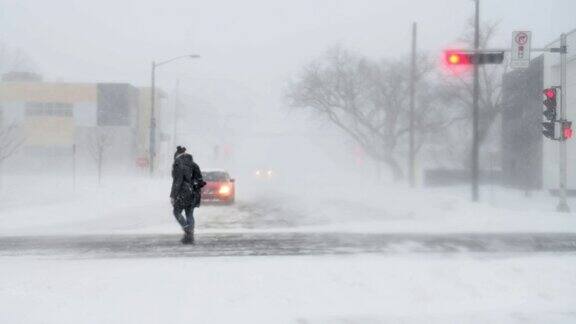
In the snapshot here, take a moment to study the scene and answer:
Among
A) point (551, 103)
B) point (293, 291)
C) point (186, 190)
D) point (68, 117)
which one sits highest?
point (68, 117)

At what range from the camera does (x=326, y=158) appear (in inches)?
5310

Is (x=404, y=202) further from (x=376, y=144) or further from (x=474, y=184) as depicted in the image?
(x=376, y=144)

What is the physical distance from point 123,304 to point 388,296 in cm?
293

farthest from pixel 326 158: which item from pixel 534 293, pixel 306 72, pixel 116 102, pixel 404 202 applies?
pixel 534 293

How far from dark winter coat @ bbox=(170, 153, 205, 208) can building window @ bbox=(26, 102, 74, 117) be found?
174 ft

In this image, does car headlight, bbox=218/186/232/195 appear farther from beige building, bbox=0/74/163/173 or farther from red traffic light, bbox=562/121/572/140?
beige building, bbox=0/74/163/173

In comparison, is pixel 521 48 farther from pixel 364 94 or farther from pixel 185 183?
pixel 364 94

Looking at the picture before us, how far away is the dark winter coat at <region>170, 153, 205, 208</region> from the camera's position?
37.8 ft

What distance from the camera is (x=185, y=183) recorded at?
1159cm

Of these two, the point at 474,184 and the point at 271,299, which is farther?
the point at 474,184

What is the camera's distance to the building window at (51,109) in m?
60.7

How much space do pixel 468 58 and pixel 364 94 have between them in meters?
30.6

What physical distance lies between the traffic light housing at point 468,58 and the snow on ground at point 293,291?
10421mm

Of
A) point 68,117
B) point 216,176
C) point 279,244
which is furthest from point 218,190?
point 68,117
